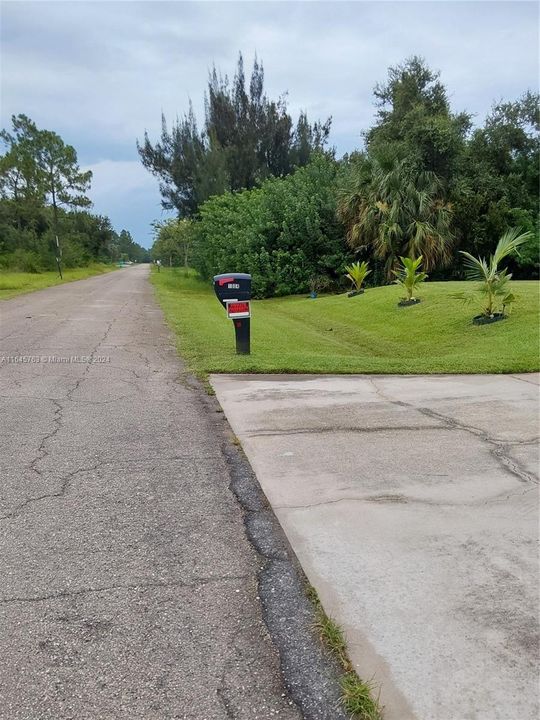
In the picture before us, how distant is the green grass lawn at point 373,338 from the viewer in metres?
7.54

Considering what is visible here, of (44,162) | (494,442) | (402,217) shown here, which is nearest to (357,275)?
(402,217)

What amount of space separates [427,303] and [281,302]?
8701 millimetres

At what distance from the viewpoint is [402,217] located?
69.7 feet

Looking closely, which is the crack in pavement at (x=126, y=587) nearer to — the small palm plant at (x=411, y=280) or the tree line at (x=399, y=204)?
the small palm plant at (x=411, y=280)

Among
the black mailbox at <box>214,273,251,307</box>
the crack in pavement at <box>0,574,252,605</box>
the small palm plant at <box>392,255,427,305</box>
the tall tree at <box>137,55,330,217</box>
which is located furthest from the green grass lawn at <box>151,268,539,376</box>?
the tall tree at <box>137,55,330,217</box>

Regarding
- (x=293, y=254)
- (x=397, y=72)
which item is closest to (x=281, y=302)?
(x=293, y=254)

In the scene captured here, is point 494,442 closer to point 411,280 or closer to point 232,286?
point 232,286

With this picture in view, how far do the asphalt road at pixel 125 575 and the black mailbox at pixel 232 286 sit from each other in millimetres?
2854

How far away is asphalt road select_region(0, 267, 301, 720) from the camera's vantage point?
181 cm

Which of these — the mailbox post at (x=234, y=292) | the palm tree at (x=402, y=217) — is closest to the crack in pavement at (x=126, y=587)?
the mailbox post at (x=234, y=292)

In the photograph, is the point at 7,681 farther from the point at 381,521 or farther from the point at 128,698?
the point at 381,521

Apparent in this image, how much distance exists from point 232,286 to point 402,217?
15436 millimetres

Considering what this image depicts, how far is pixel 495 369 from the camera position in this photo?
7262 mm

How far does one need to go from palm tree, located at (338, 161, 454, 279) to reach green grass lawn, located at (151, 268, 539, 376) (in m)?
3.52
